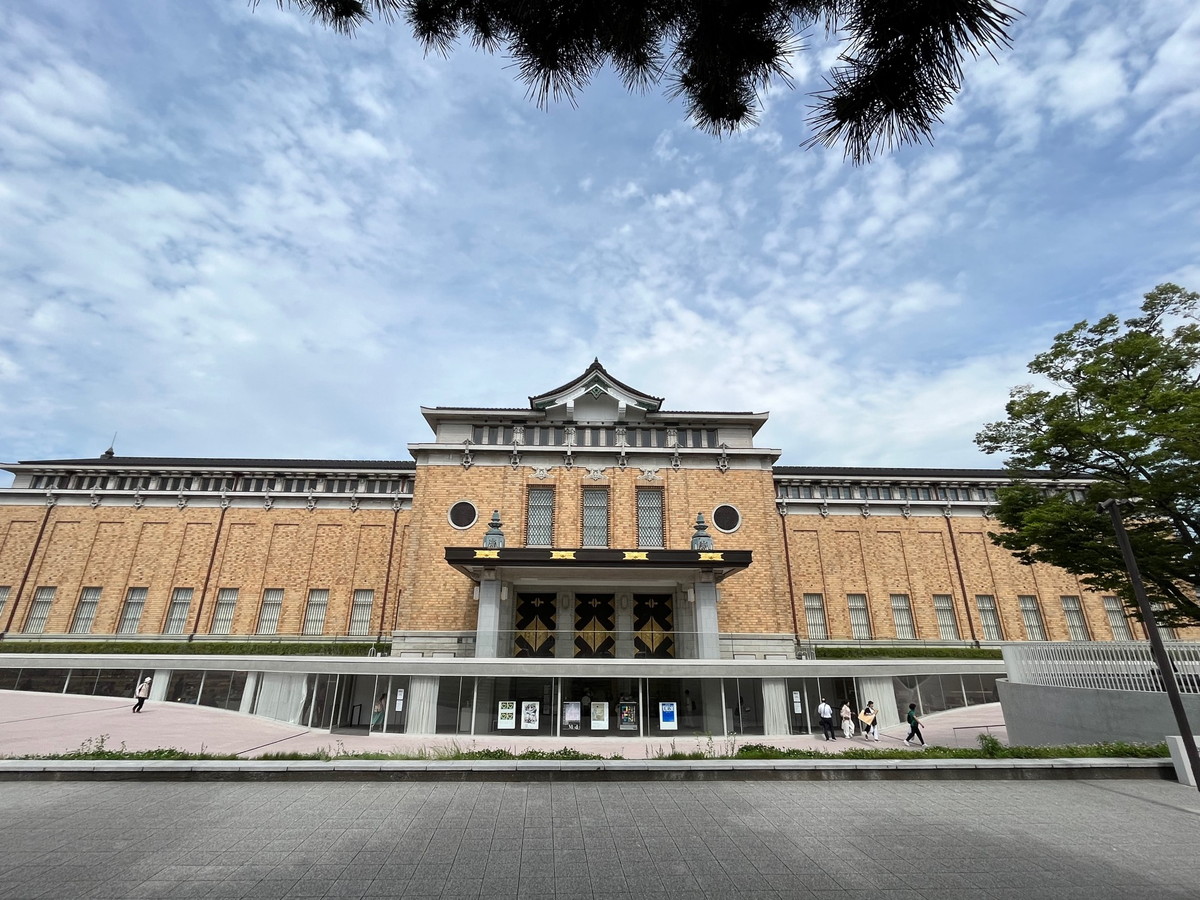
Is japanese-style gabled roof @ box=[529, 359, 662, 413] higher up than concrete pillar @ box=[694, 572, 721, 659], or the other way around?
japanese-style gabled roof @ box=[529, 359, 662, 413]

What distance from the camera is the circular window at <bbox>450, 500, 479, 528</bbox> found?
2762cm

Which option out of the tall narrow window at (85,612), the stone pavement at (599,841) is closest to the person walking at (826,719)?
the stone pavement at (599,841)

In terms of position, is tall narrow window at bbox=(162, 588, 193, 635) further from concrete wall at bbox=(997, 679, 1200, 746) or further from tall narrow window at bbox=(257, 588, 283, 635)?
concrete wall at bbox=(997, 679, 1200, 746)

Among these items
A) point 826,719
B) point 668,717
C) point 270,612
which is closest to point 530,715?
point 668,717

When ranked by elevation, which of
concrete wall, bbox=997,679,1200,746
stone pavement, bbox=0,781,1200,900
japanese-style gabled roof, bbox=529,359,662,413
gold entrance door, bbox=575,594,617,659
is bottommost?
stone pavement, bbox=0,781,1200,900

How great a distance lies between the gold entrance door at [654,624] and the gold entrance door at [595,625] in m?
1.14

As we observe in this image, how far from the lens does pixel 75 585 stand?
104 feet

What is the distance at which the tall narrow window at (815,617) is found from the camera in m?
32.4

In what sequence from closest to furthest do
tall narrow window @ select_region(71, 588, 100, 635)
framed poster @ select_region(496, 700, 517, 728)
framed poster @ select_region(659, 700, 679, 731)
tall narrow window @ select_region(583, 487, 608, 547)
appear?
framed poster @ select_region(496, 700, 517, 728)
framed poster @ select_region(659, 700, 679, 731)
tall narrow window @ select_region(583, 487, 608, 547)
tall narrow window @ select_region(71, 588, 100, 635)

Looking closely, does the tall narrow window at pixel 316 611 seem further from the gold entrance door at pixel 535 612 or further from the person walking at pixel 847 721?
the person walking at pixel 847 721

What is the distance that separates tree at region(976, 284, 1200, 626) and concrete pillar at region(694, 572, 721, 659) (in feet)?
34.8

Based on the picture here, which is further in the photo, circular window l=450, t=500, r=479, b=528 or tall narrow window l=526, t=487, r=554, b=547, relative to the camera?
tall narrow window l=526, t=487, r=554, b=547

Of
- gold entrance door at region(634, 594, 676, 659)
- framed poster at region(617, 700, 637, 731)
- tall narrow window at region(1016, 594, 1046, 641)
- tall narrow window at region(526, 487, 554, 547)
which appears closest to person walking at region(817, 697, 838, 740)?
framed poster at region(617, 700, 637, 731)

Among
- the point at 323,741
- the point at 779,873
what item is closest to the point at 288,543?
the point at 323,741
